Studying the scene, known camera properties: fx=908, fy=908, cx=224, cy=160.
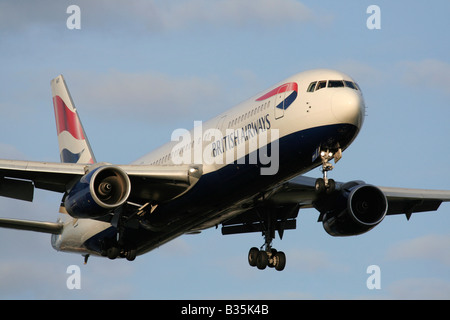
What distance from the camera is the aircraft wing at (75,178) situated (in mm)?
36031

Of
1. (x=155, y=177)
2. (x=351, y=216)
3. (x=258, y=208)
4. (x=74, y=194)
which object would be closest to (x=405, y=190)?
(x=351, y=216)

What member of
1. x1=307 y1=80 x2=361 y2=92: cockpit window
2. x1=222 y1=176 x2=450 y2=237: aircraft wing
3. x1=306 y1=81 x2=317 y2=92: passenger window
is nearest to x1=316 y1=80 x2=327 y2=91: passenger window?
x1=307 y1=80 x2=361 y2=92: cockpit window

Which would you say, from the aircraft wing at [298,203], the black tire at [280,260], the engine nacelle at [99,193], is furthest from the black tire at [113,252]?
the black tire at [280,260]

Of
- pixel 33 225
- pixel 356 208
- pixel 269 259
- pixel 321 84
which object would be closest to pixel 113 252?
pixel 33 225

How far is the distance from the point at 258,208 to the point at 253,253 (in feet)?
7.04

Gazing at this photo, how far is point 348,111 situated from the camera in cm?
3203

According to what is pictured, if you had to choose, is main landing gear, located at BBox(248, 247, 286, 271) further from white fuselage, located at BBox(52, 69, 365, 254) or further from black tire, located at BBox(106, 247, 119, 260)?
black tire, located at BBox(106, 247, 119, 260)

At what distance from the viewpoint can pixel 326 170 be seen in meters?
33.1

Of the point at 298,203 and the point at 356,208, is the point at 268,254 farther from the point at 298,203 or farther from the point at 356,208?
the point at 356,208

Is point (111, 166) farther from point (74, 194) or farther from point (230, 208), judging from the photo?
A: point (230, 208)

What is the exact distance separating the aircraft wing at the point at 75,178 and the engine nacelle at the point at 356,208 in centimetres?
824

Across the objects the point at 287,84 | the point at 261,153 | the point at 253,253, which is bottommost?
the point at 253,253

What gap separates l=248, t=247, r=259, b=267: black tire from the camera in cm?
4125

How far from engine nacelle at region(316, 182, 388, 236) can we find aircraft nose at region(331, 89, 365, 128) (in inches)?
345
